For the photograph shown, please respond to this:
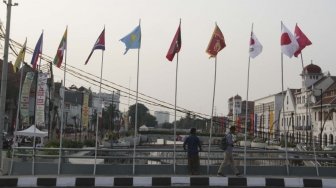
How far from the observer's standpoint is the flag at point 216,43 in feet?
59.2

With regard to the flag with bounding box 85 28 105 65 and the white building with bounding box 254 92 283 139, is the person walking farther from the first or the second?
the white building with bounding box 254 92 283 139

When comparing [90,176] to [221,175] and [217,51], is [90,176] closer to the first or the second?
[221,175]

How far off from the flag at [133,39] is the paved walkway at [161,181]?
5194 millimetres

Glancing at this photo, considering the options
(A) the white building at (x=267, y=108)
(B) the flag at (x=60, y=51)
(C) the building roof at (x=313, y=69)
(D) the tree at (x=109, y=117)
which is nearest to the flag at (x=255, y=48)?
(B) the flag at (x=60, y=51)

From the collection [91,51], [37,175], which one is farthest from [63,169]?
[91,51]

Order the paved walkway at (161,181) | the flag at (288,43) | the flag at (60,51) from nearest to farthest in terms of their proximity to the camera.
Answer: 1. the paved walkway at (161,181)
2. the flag at (288,43)
3. the flag at (60,51)

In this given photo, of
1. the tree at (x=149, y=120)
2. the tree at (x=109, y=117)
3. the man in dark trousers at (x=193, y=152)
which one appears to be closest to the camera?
the man in dark trousers at (x=193, y=152)

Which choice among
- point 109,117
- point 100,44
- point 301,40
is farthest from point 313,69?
point 100,44

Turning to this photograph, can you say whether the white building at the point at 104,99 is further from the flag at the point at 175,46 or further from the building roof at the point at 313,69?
the building roof at the point at 313,69

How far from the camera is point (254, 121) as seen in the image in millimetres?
99812

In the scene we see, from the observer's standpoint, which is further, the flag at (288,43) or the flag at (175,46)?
the flag at (175,46)

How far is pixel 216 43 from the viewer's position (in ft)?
59.3

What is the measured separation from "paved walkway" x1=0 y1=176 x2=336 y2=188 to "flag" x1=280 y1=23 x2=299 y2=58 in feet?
15.6

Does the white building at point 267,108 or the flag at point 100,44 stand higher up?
the white building at point 267,108
